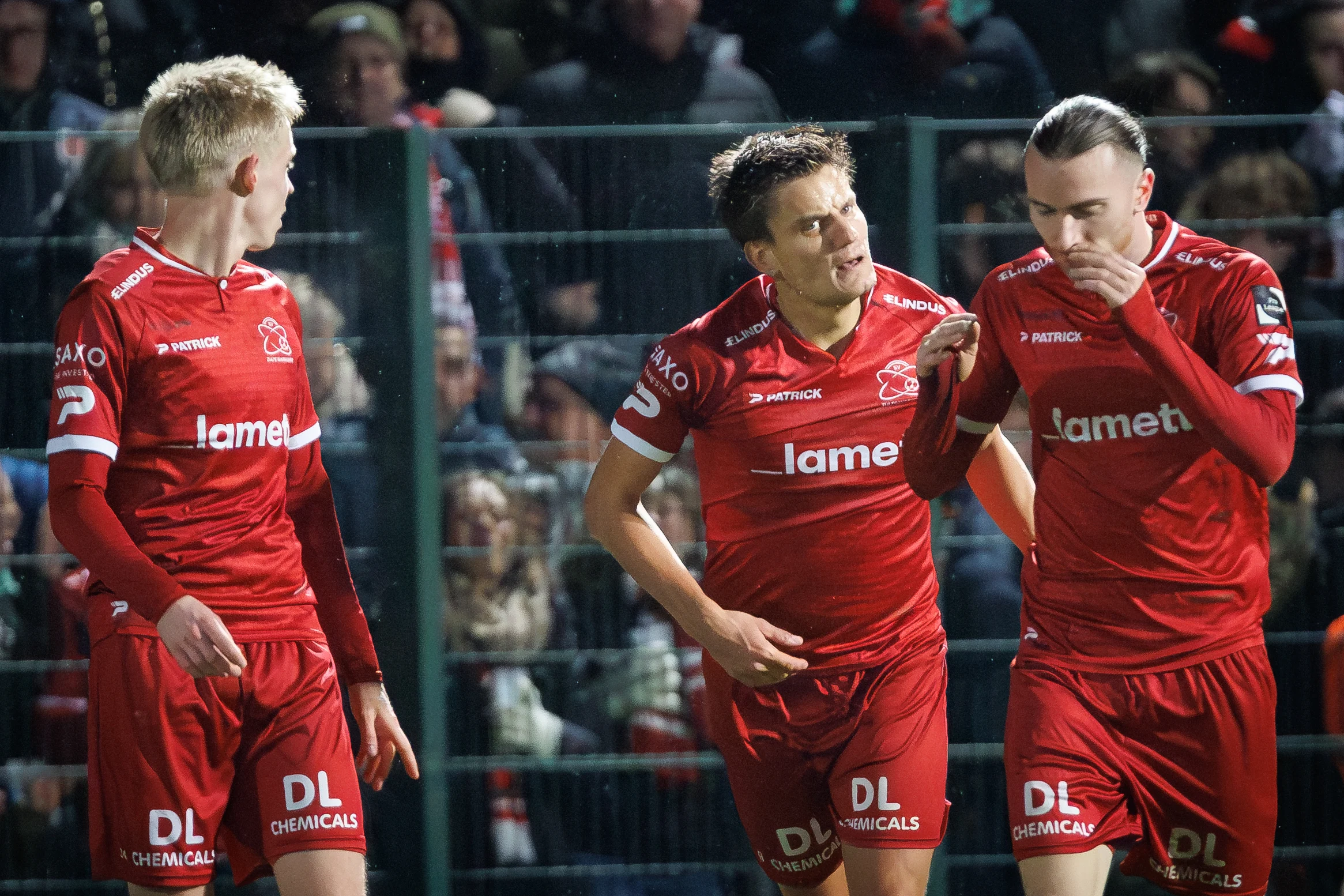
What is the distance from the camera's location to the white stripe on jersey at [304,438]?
3.80 meters

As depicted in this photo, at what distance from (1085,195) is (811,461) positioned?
2.79 feet

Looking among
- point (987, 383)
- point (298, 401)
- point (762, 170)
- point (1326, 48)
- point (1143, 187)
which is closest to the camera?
point (1143, 187)

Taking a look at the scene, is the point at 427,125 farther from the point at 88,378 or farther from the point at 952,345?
the point at 952,345

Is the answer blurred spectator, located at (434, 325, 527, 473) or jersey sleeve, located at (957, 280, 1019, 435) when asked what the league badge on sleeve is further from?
blurred spectator, located at (434, 325, 527, 473)

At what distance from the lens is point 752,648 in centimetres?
384

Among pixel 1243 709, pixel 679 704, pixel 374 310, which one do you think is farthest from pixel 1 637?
pixel 1243 709

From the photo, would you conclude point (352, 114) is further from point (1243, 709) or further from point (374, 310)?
point (1243, 709)

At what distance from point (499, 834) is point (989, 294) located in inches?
79.9

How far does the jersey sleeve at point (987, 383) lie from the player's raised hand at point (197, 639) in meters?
1.69

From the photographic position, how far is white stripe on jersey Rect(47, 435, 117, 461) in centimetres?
348

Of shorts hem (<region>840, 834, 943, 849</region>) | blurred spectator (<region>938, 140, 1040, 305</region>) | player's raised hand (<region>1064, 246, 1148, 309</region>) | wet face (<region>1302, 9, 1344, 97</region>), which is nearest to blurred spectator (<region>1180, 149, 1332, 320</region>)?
blurred spectator (<region>938, 140, 1040, 305</region>)

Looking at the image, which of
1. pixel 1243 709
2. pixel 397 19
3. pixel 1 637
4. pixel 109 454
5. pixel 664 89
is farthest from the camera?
pixel 397 19

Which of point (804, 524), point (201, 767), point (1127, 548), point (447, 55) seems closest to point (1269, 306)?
point (1127, 548)

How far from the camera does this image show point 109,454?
3512 millimetres
